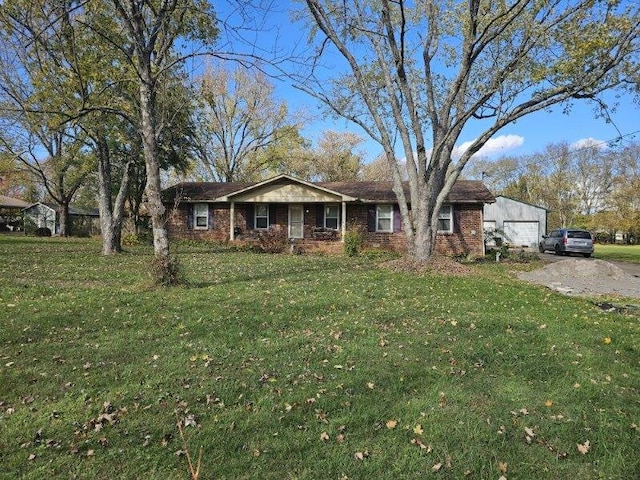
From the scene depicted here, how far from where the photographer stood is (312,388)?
13.5 ft

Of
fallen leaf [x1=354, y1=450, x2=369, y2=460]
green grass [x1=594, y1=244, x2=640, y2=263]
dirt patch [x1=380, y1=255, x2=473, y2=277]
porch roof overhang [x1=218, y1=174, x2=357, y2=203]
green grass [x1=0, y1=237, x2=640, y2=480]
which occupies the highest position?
porch roof overhang [x1=218, y1=174, x2=357, y2=203]

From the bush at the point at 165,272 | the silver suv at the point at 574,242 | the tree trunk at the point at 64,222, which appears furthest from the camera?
the tree trunk at the point at 64,222

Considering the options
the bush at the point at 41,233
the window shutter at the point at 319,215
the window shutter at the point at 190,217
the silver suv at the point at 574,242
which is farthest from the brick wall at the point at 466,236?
the bush at the point at 41,233

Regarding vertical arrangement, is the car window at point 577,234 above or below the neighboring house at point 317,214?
below

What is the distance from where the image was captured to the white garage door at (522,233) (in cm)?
3281

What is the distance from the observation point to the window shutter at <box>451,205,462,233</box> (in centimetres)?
2084

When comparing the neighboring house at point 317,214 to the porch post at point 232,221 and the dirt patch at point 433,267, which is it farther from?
the dirt patch at point 433,267

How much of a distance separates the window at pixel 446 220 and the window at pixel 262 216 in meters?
8.66

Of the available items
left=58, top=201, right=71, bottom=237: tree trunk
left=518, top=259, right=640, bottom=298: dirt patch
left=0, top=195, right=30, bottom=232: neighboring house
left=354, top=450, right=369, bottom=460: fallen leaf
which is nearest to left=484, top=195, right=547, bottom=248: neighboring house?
left=518, top=259, right=640, bottom=298: dirt patch

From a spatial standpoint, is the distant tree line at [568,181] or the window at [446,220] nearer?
the window at [446,220]

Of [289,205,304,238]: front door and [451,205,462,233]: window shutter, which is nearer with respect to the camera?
[451,205,462,233]: window shutter

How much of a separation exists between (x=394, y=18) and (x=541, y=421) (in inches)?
542

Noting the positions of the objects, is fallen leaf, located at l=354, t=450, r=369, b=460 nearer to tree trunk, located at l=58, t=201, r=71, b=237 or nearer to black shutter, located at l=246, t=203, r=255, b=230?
black shutter, located at l=246, t=203, r=255, b=230

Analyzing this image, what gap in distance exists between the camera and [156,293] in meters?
8.12
